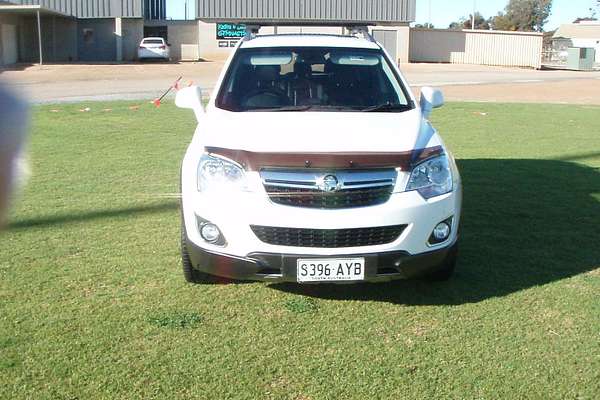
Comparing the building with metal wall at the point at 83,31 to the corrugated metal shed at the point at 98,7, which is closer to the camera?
the building with metal wall at the point at 83,31

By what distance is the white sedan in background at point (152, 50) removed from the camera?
41750 millimetres

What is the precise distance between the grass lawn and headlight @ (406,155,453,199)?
28.2 inches

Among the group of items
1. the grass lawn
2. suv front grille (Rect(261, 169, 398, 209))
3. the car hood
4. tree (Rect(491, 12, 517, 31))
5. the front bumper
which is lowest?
the grass lawn

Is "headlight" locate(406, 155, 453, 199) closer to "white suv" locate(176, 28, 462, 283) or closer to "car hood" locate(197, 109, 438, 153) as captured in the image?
"white suv" locate(176, 28, 462, 283)

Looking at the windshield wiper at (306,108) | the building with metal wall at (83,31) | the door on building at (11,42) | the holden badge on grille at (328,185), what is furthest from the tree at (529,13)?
the holden badge on grille at (328,185)

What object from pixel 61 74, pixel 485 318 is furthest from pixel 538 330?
pixel 61 74

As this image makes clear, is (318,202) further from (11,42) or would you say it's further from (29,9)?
(11,42)

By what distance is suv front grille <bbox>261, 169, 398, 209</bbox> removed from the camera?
4.21 m

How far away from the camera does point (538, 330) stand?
13.6 ft

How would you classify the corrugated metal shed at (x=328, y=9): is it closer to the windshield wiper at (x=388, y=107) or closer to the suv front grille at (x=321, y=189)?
the windshield wiper at (x=388, y=107)

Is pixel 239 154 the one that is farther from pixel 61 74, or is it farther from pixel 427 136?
pixel 61 74

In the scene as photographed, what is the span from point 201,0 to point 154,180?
3941 centimetres

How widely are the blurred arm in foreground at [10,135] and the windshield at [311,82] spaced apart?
4431 mm

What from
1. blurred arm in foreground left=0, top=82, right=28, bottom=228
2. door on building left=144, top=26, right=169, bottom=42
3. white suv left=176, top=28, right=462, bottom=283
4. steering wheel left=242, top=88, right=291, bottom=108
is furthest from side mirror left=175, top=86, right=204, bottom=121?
door on building left=144, top=26, right=169, bottom=42
